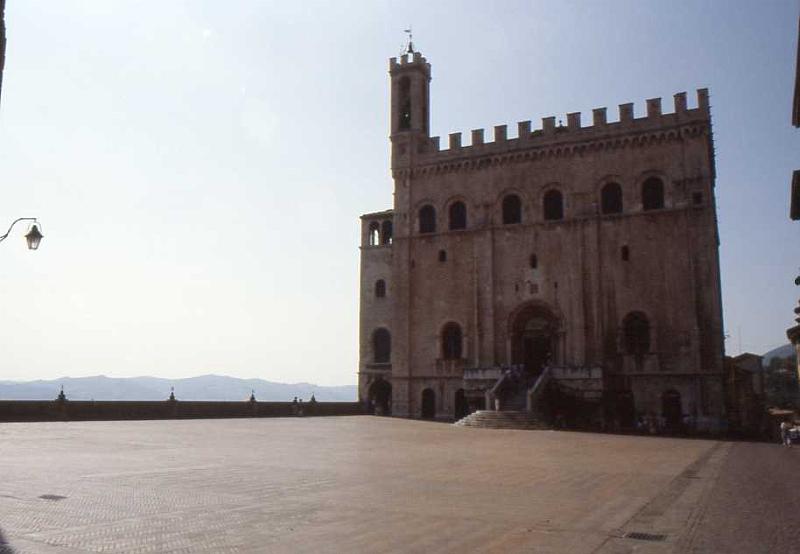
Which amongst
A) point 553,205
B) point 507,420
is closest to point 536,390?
point 507,420

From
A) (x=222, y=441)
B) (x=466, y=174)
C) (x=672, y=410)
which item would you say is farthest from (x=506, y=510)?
(x=466, y=174)

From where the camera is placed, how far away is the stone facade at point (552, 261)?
118 ft

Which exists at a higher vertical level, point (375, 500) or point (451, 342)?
point (451, 342)

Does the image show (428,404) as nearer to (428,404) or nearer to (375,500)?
(428,404)

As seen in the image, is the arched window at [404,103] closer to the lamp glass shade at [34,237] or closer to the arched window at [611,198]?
the arched window at [611,198]

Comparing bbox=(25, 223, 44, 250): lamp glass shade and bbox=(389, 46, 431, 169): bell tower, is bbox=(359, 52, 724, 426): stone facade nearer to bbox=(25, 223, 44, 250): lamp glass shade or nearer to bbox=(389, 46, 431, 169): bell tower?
bbox=(389, 46, 431, 169): bell tower

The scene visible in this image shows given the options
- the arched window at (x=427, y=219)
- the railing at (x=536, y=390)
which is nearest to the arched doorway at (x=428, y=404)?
the railing at (x=536, y=390)

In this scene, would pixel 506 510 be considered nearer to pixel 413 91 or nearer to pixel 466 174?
pixel 466 174

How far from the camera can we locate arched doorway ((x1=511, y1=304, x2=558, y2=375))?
39469 mm

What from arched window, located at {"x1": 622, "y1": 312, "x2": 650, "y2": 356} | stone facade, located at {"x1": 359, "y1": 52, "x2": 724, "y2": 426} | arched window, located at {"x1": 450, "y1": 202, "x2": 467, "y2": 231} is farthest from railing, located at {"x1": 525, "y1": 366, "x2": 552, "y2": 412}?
arched window, located at {"x1": 450, "y1": 202, "x2": 467, "y2": 231}

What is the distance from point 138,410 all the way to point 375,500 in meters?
25.7

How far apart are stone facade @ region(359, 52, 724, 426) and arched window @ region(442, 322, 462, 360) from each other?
0.27 feet

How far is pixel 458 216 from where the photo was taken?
43031 mm

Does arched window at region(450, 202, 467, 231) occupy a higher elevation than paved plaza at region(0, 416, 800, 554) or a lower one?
higher
